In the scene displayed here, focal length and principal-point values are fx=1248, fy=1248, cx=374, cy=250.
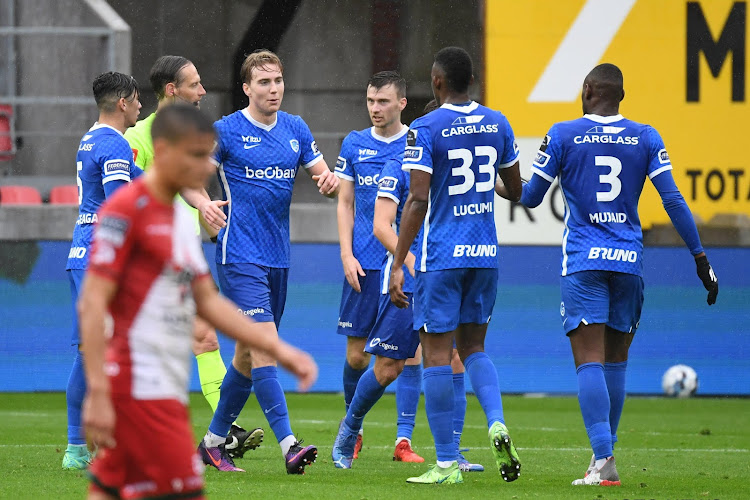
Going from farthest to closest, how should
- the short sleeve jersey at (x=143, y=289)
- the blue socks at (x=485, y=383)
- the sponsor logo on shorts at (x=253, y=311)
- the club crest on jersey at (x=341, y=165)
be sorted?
the club crest on jersey at (x=341, y=165) < the sponsor logo on shorts at (x=253, y=311) < the blue socks at (x=485, y=383) < the short sleeve jersey at (x=143, y=289)

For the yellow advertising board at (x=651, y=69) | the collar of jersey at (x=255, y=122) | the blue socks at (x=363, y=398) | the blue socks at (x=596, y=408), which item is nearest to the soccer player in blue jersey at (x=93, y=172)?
the collar of jersey at (x=255, y=122)

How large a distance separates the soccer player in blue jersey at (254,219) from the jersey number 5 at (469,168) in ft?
3.36

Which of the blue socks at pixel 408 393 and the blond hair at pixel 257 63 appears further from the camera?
the blue socks at pixel 408 393

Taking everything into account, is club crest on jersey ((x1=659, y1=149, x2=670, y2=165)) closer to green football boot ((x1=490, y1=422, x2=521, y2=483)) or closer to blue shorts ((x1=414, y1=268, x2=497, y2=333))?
blue shorts ((x1=414, y1=268, x2=497, y2=333))

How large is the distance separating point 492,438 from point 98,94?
9.75 ft

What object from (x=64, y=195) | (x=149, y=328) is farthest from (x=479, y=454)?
(x=64, y=195)

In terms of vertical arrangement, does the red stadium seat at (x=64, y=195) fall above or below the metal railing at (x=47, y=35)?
below

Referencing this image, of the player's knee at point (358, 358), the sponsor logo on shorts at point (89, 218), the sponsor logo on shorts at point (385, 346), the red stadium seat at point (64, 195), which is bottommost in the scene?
the player's knee at point (358, 358)

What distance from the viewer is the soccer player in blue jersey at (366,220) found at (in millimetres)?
7449

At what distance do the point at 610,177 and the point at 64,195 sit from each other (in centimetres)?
989

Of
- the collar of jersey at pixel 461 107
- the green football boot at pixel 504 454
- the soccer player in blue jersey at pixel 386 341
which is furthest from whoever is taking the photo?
the soccer player in blue jersey at pixel 386 341

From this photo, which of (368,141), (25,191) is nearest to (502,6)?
(25,191)

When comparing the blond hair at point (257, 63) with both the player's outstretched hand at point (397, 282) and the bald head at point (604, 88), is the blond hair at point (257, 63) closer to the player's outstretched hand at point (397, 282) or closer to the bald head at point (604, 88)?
the player's outstretched hand at point (397, 282)

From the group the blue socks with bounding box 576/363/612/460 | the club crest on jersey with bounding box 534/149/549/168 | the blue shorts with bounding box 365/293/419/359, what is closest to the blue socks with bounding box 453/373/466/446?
the blue shorts with bounding box 365/293/419/359
